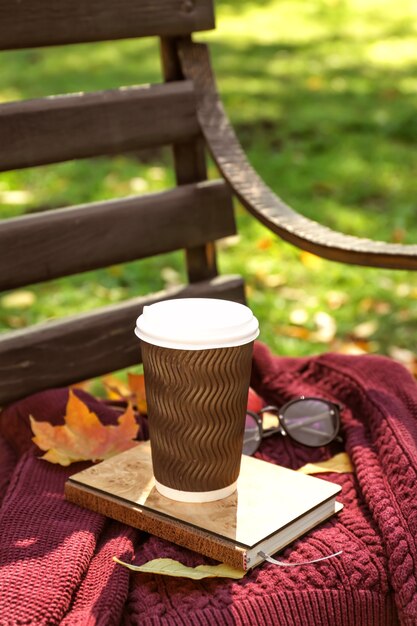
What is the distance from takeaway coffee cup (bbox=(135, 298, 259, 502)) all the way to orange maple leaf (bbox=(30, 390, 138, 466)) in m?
0.29

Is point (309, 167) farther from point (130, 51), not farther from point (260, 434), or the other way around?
point (260, 434)

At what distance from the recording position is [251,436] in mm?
2020

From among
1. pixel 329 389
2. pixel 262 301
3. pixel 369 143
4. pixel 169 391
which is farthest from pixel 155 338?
pixel 369 143

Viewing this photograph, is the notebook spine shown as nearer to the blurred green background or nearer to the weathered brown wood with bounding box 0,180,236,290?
the weathered brown wood with bounding box 0,180,236,290

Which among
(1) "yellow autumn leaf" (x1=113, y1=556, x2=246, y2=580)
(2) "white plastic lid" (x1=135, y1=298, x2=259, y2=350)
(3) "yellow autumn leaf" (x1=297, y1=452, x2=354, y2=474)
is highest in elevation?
(2) "white plastic lid" (x1=135, y1=298, x2=259, y2=350)

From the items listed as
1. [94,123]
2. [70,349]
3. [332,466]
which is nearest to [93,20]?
[94,123]

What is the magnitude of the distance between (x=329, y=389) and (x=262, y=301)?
1.49 m

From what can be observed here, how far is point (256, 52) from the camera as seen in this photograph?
6422 mm

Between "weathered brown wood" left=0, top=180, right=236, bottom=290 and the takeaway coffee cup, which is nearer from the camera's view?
the takeaway coffee cup

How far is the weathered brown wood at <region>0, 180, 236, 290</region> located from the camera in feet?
7.34

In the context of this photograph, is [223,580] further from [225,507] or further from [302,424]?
[302,424]

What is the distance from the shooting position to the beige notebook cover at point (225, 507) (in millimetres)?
1566

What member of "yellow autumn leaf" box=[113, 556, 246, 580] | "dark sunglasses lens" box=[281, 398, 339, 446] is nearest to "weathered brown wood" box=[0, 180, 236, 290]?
"dark sunglasses lens" box=[281, 398, 339, 446]

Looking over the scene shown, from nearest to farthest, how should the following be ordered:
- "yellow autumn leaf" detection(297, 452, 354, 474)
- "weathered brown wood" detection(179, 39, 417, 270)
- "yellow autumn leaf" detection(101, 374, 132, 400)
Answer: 1. "yellow autumn leaf" detection(297, 452, 354, 474)
2. "weathered brown wood" detection(179, 39, 417, 270)
3. "yellow autumn leaf" detection(101, 374, 132, 400)
